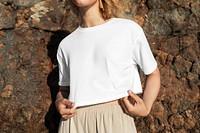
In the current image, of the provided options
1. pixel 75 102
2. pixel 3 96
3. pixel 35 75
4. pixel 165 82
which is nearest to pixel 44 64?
pixel 35 75

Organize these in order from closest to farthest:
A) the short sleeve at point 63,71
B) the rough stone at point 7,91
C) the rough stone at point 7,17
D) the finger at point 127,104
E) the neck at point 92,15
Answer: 1. the finger at point 127,104
2. the neck at point 92,15
3. the short sleeve at point 63,71
4. the rough stone at point 7,91
5. the rough stone at point 7,17

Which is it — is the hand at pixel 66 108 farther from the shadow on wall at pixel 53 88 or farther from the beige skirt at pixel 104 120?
the shadow on wall at pixel 53 88

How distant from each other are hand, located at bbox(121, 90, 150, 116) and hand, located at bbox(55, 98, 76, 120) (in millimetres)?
258

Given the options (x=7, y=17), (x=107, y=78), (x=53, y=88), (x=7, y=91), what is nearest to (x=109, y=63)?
(x=107, y=78)

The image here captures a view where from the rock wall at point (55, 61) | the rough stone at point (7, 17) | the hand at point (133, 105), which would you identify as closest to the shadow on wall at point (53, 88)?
the rock wall at point (55, 61)

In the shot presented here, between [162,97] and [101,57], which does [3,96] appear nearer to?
[101,57]

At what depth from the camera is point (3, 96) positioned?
2.64m

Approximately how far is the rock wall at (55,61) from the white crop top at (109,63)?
235 mm

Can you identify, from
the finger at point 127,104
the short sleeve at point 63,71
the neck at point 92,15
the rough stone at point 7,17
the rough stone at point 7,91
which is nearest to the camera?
the finger at point 127,104

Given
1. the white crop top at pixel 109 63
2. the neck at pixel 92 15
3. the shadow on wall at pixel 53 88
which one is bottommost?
the shadow on wall at pixel 53 88

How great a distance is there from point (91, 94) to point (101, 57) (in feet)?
0.64

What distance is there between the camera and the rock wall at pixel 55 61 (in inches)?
101

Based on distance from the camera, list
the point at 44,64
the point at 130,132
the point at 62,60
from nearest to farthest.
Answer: the point at 130,132
the point at 62,60
the point at 44,64

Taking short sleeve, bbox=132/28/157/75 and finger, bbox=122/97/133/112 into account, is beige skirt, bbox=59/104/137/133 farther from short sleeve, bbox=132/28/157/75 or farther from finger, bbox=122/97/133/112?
short sleeve, bbox=132/28/157/75
